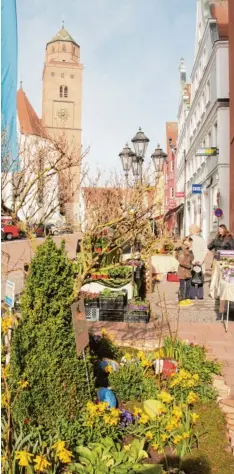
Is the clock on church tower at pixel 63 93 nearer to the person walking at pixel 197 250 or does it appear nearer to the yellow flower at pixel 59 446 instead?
the person walking at pixel 197 250

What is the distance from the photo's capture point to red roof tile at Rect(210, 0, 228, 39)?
21894mm

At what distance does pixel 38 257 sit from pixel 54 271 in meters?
0.20

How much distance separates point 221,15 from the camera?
79.2 ft

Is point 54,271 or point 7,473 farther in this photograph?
point 54,271

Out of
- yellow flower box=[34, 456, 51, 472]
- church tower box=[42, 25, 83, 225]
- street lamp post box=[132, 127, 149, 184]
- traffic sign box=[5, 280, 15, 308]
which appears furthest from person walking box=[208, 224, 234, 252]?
church tower box=[42, 25, 83, 225]

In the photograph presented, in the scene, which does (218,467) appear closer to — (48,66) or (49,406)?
(49,406)

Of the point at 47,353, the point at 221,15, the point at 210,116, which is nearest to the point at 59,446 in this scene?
the point at 47,353

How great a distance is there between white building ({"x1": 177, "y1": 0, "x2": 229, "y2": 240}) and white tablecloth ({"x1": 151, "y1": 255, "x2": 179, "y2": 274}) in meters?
5.96

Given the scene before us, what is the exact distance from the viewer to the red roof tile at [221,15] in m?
21.9

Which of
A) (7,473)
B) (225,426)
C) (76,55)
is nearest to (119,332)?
(225,426)

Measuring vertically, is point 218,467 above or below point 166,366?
below

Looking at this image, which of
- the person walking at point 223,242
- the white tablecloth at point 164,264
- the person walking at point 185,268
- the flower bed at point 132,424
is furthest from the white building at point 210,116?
the flower bed at point 132,424

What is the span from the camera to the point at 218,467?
3.11m

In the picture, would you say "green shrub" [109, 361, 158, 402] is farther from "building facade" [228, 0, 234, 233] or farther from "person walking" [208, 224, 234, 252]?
"building facade" [228, 0, 234, 233]
